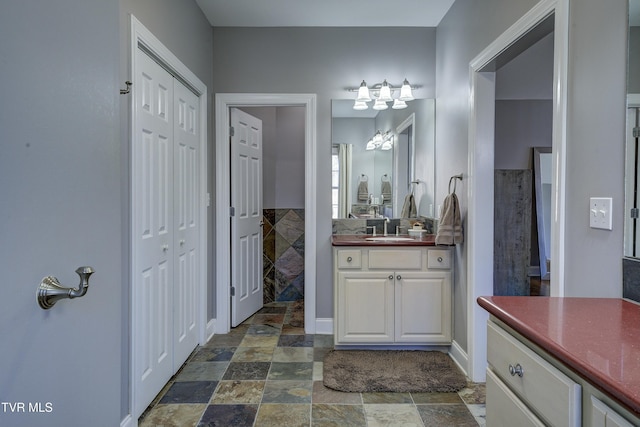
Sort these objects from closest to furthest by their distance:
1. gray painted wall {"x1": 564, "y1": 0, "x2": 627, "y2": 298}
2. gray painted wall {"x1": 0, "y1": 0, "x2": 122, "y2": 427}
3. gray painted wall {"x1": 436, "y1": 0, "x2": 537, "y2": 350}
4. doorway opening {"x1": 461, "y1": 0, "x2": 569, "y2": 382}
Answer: gray painted wall {"x1": 0, "y1": 0, "x2": 122, "y2": 427} → gray painted wall {"x1": 564, "y1": 0, "x2": 627, "y2": 298} → gray painted wall {"x1": 436, "y1": 0, "x2": 537, "y2": 350} → doorway opening {"x1": 461, "y1": 0, "x2": 569, "y2": 382}

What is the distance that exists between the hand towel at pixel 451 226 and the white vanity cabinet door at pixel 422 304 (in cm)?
35

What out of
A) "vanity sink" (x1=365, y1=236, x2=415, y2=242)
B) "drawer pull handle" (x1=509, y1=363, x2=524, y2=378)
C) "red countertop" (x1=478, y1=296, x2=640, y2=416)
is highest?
"vanity sink" (x1=365, y1=236, x2=415, y2=242)

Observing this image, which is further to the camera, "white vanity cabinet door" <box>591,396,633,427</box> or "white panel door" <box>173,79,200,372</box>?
"white panel door" <box>173,79,200,372</box>

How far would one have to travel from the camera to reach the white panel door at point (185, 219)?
257cm

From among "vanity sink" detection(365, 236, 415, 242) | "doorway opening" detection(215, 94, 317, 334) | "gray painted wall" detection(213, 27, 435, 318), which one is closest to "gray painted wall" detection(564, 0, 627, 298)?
"vanity sink" detection(365, 236, 415, 242)

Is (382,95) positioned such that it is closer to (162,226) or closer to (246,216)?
(246,216)

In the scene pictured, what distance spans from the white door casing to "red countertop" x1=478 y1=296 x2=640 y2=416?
1677 millimetres

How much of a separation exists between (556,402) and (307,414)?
1546mm

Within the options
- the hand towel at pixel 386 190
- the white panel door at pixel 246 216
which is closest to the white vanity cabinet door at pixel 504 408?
the hand towel at pixel 386 190

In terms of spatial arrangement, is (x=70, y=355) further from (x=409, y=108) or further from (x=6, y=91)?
(x=409, y=108)

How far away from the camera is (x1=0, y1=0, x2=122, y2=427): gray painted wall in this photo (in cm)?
66

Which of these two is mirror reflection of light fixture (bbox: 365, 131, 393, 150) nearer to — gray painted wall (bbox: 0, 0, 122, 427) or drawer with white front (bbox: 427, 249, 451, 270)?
drawer with white front (bbox: 427, 249, 451, 270)

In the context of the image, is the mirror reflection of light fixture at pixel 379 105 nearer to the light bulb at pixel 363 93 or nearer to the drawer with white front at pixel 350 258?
the light bulb at pixel 363 93

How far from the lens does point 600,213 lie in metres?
1.33
